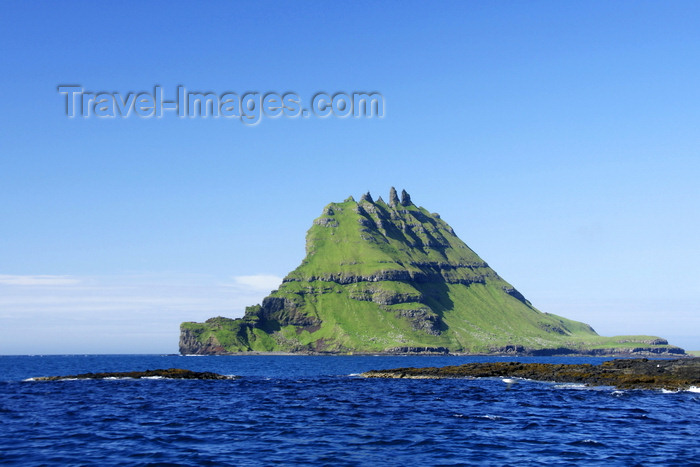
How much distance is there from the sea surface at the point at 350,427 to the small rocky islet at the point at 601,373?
7284 mm

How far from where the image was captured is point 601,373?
343ft

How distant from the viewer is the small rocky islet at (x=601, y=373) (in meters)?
89.0

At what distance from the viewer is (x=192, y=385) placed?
98.4 m

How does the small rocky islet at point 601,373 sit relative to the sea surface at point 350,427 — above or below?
below

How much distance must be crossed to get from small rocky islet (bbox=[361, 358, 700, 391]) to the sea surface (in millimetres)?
7284

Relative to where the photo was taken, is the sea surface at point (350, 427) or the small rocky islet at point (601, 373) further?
the small rocky islet at point (601, 373)

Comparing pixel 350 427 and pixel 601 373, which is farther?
pixel 601 373

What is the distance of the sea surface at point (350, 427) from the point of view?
40.1 meters

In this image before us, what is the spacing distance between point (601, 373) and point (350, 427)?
6716cm

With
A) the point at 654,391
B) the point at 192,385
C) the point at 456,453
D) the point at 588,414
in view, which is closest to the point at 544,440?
the point at 456,453

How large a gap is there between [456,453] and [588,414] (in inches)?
994

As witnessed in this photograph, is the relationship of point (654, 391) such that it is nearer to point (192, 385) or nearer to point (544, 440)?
point (544, 440)

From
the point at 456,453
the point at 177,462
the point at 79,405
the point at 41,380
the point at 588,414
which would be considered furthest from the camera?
the point at 41,380

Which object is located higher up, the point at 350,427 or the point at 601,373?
the point at 350,427
